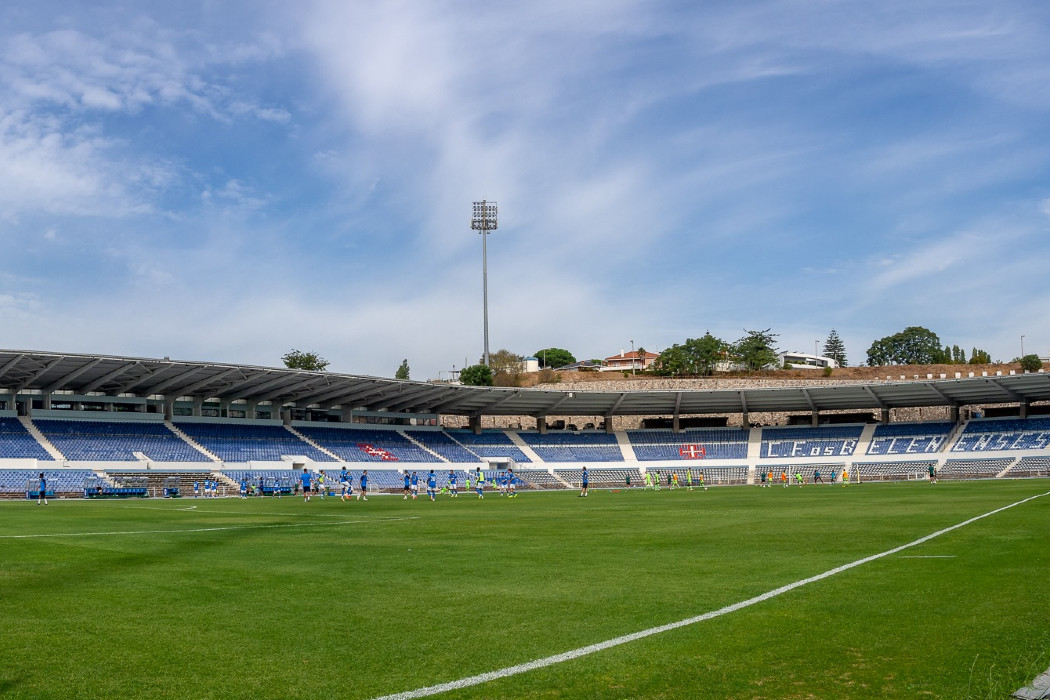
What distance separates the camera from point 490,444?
79.2m

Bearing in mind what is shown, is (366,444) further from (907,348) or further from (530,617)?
(907,348)

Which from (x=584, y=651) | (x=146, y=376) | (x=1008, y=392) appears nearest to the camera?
(x=584, y=651)

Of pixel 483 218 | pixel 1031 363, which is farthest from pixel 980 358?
pixel 483 218

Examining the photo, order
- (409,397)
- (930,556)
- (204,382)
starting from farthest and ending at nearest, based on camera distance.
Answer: (409,397) < (204,382) < (930,556)

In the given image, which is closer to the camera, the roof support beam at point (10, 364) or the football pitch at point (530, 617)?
the football pitch at point (530, 617)

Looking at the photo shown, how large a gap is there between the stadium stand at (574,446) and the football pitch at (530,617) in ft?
203

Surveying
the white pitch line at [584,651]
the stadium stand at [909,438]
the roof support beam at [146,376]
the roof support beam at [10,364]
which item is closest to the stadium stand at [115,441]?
the roof support beam at [146,376]

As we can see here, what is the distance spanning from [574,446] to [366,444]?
20.9 meters

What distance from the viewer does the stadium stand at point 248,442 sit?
60094mm

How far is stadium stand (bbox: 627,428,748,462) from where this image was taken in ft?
262

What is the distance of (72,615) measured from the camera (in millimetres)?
8703

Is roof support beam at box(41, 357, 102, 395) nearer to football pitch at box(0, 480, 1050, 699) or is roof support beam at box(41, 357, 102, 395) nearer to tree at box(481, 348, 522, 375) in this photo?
football pitch at box(0, 480, 1050, 699)

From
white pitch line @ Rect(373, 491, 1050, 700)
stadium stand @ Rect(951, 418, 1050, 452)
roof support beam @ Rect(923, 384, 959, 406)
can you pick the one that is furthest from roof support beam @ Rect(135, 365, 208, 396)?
stadium stand @ Rect(951, 418, 1050, 452)

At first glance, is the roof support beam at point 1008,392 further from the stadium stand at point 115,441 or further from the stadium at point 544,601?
the stadium stand at point 115,441
